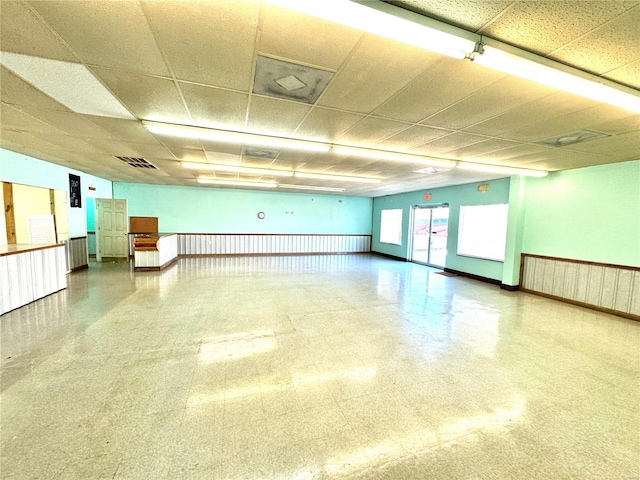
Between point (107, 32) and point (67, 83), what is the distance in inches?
44.0

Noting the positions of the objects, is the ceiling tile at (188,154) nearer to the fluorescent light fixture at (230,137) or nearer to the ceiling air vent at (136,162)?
the fluorescent light fixture at (230,137)

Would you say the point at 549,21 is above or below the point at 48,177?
above

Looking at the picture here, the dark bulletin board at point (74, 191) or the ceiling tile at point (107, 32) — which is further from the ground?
the ceiling tile at point (107, 32)

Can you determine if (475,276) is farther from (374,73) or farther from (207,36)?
(207,36)

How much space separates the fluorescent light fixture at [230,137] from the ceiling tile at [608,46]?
2.74m

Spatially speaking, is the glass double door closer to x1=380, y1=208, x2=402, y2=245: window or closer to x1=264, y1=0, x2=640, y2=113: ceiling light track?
x1=380, y1=208, x2=402, y2=245: window

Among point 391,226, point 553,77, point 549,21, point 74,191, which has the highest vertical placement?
point 549,21

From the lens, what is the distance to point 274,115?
114 inches

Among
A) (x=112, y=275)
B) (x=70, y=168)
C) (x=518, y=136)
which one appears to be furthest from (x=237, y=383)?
(x=70, y=168)

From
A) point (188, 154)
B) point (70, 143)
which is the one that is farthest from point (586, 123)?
point (70, 143)

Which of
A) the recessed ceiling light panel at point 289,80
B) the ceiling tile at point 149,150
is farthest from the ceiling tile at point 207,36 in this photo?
the ceiling tile at point 149,150

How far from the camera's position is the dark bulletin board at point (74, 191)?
6.62 meters

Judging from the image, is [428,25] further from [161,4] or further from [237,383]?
[237,383]

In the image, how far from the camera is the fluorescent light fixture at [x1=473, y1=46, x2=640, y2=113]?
1666 mm
